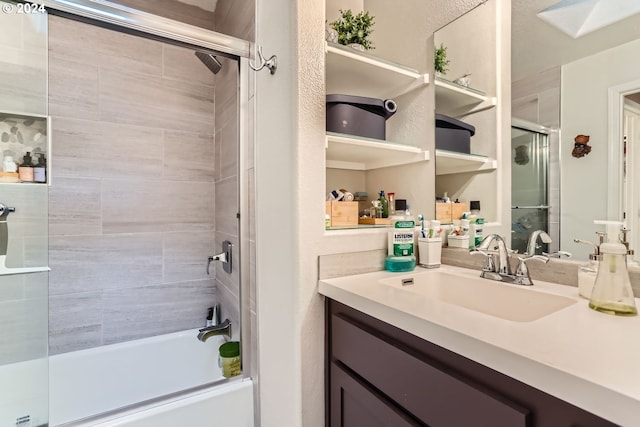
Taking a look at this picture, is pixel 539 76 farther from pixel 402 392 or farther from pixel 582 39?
pixel 402 392

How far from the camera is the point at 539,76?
893mm

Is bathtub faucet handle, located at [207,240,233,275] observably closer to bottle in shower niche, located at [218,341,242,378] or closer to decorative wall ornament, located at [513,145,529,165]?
bottle in shower niche, located at [218,341,242,378]

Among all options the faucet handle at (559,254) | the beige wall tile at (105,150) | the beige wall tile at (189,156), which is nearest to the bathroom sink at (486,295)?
the faucet handle at (559,254)

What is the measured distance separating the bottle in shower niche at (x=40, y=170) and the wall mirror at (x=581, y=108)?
201 centimetres

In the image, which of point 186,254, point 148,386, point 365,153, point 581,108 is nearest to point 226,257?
point 186,254

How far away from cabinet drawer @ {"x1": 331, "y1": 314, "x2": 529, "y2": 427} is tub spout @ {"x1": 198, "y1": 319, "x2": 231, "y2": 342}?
1.07 meters

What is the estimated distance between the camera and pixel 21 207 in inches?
52.9

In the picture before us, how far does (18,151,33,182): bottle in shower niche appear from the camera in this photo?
137cm

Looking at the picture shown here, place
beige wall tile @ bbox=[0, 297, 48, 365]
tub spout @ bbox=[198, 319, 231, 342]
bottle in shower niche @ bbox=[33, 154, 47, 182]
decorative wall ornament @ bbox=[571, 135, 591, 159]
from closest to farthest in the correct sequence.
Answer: decorative wall ornament @ bbox=[571, 135, 591, 159]
beige wall tile @ bbox=[0, 297, 48, 365]
bottle in shower niche @ bbox=[33, 154, 47, 182]
tub spout @ bbox=[198, 319, 231, 342]

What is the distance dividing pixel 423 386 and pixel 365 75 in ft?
3.56

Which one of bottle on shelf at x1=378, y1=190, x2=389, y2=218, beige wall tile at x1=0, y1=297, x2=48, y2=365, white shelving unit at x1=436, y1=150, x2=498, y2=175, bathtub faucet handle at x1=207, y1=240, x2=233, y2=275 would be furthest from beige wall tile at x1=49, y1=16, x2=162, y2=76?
white shelving unit at x1=436, y1=150, x2=498, y2=175

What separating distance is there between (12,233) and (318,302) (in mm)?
1466

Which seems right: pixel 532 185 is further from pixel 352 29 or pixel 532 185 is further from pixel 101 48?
pixel 101 48

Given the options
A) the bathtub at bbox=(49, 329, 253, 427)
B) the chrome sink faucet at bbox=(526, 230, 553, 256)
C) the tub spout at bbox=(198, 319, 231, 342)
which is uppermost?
the chrome sink faucet at bbox=(526, 230, 553, 256)
